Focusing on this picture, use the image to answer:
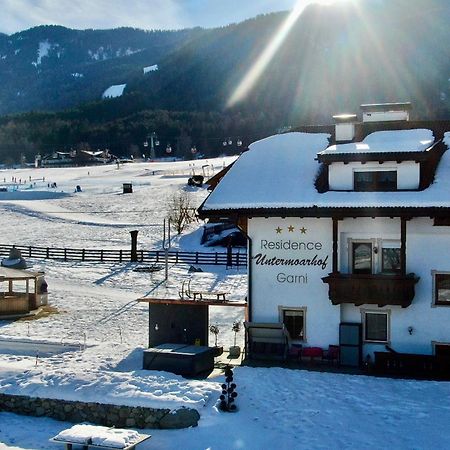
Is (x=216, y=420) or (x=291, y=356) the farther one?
(x=291, y=356)

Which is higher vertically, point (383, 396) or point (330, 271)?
point (330, 271)

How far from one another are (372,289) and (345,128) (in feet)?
19.6

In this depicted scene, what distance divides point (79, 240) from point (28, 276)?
77.6 ft

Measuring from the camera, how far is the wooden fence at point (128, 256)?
42.2m

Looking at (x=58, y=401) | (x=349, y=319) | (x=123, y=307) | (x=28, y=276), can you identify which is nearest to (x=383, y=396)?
(x=349, y=319)

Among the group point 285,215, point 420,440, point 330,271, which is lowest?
point 420,440

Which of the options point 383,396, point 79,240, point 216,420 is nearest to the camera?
point 216,420

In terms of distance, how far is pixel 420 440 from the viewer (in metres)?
14.3

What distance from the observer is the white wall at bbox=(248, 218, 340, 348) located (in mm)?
20203

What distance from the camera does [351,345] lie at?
1967 cm

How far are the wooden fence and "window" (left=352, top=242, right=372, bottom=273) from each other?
21186 millimetres

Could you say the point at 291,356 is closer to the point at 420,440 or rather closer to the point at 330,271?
the point at 330,271

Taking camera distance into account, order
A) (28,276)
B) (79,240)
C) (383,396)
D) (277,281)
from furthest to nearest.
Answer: (79,240)
(28,276)
(277,281)
(383,396)

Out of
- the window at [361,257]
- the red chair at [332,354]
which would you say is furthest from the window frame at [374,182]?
the red chair at [332,354]
